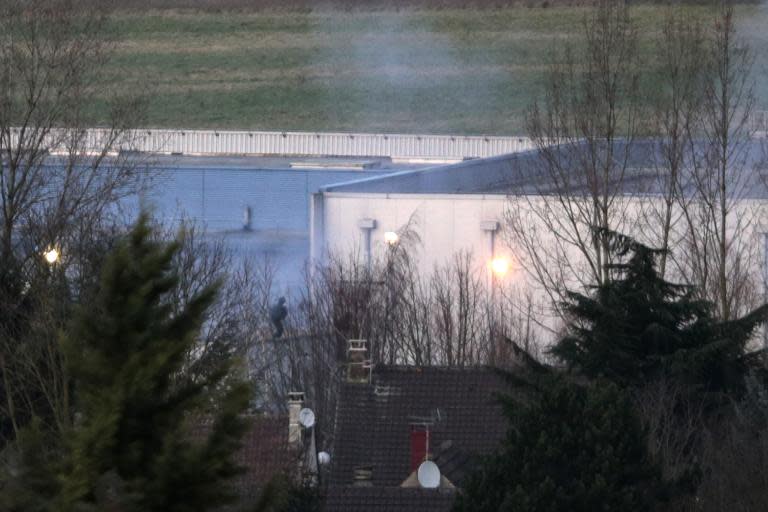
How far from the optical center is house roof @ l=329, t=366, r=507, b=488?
67.2 feet

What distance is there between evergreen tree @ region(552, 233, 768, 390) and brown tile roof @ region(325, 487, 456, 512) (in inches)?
85.5

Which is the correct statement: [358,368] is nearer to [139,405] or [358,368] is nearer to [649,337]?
[649,337]

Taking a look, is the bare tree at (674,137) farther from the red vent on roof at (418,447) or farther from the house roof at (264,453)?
the house roof at (264,453)

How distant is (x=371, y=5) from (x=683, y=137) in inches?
1568

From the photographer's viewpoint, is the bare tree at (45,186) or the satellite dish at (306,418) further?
the satellite dish at (306,418)

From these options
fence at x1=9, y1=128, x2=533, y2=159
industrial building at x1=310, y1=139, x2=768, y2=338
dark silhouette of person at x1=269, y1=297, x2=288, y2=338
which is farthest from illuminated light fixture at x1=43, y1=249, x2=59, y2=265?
fence at x1=9, y1=128, x2=533, y2=159

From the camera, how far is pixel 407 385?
21.8 m

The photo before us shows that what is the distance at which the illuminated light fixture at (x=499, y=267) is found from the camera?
28.5m

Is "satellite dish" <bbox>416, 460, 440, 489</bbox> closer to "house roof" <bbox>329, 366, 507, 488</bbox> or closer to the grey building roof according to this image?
"house roof" <bbox>329, 366, 507, 488</bbox>

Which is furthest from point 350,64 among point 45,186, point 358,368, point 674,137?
point 358,368

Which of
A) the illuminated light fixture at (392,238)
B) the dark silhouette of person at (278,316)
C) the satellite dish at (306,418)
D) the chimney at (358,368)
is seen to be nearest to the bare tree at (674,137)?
the illuminated light fixture at (392,238)

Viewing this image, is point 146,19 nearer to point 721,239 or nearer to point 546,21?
point 546,21

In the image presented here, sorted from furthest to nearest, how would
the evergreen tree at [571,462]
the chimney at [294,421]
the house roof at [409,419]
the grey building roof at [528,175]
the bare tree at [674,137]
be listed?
1. the grey building roof at [528,175]
2. the bare tree at [674,137]
3. the chimney at [294,421]
4. the house roof at [409,419]
5. the evergreen tree at [571,462]

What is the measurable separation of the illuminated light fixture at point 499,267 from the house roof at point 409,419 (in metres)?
6.59
